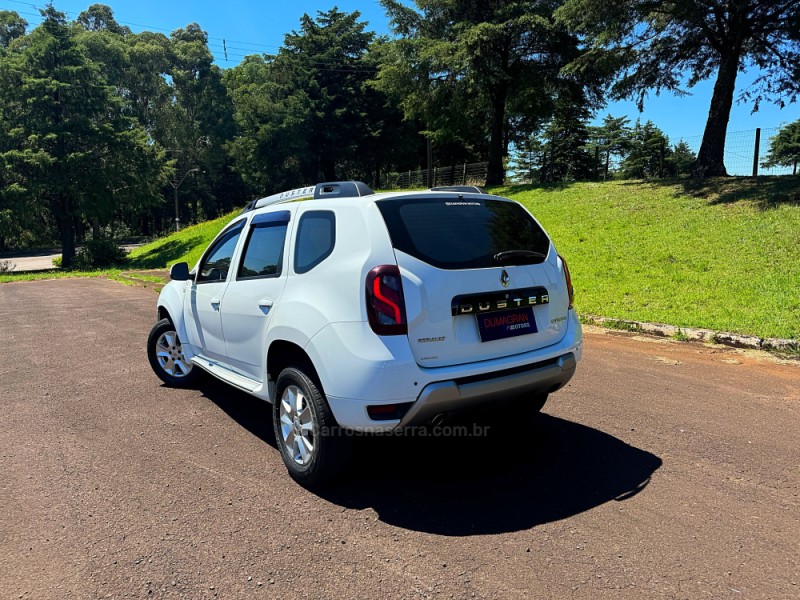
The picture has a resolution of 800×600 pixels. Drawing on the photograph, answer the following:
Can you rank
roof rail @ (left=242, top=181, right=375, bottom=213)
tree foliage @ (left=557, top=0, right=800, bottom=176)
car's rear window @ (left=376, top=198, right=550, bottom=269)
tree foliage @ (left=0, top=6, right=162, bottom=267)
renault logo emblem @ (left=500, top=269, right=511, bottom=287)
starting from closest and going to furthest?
car's rear window @ (left=376, top=198, right=550, bottom=269), renault logo emblem @ (left=500, top=269, right=511, bottom=287), roof rail @ (left=242, top=181, right=375, bottom=213), tree foliage @ (left=557, top=0, right=800, bottom=176), tree foliage @ (left=0, top=6, right=162, bottom=267)

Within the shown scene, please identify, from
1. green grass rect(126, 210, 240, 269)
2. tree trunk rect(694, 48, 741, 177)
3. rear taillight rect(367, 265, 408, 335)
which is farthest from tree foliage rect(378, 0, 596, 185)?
rear taillight rect(367, 265, 408, 335)

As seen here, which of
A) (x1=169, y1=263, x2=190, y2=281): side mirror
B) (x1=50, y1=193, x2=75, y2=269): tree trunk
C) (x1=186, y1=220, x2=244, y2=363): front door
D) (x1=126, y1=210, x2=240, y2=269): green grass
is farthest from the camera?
(x1=50, y1=193, x2=75, y2=269): tree trunk

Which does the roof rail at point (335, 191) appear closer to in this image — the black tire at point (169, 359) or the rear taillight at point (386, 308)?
the rear taillight at point (386, 308)

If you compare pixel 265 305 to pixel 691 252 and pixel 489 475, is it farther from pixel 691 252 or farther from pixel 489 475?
pixel 691 252

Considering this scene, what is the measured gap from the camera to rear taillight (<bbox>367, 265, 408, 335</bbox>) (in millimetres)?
2912

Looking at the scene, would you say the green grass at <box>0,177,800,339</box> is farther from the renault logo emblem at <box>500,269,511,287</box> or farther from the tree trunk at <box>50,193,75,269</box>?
the tree trunk at <box>50,193,75,269</box>

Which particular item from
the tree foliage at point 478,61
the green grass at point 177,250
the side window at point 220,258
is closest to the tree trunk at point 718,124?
the tree foliage at point 478,61

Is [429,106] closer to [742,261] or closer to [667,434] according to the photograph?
[742,261]

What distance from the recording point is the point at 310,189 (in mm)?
4117

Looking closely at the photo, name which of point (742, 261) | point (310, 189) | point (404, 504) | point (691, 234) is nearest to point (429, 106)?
point (691, 234)

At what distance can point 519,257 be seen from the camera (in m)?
3.43

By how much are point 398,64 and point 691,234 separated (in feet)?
60.0

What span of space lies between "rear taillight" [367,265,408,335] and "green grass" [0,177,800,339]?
6.10 metres

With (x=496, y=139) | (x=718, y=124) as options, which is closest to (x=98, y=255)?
(x=496, y=139)
